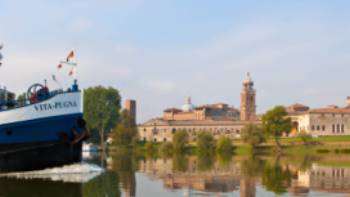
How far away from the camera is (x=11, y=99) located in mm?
36812

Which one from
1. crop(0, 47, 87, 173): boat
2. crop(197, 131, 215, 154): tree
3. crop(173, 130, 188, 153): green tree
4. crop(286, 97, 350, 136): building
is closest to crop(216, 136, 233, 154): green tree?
crop(197, 131, 215, 154): tree

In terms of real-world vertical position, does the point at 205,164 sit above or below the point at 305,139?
below

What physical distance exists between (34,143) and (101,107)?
85.0 m

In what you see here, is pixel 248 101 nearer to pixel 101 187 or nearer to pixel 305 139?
pixel 305 139

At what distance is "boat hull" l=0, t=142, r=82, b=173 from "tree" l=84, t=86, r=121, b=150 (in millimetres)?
82617

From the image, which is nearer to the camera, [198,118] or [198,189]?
[198,189]

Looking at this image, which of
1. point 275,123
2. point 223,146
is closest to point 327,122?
point 275,123

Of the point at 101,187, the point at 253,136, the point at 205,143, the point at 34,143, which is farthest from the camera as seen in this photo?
the point at 205,143

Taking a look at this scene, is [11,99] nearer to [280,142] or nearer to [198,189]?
[198,189]

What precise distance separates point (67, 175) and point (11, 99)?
24.1 ft

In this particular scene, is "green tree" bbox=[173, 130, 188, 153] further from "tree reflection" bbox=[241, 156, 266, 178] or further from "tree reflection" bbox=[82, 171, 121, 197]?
"tree reflection" bbox=[82, 171, 121, 197]

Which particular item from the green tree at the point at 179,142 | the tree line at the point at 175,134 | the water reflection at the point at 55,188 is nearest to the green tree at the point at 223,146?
the tree line at the point at 175,134

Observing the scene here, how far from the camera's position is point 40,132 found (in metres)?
33.4

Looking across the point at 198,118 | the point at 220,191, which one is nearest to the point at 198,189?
the point at 220,191
